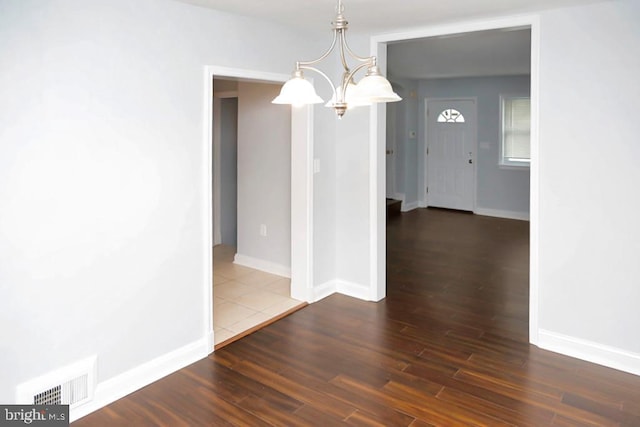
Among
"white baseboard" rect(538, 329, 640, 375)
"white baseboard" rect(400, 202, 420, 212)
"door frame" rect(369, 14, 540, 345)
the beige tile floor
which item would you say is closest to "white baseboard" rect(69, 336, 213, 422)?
the beige tile floor

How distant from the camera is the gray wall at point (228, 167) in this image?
6270 millimetres

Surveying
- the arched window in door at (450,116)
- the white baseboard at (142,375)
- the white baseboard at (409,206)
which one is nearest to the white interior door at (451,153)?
the arched window in door at (450,116)

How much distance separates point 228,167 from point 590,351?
4.52 meters

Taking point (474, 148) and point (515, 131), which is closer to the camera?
point (515, 131)

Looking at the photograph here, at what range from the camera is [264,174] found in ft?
17.0

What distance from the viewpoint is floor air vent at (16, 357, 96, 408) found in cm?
246

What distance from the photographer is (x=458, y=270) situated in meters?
Result: 5.38

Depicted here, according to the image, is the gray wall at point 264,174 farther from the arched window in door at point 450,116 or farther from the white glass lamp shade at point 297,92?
the arched window in door at point 450,116

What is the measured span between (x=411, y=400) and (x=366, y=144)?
2.22 m

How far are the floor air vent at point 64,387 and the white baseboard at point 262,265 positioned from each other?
257 centimetres

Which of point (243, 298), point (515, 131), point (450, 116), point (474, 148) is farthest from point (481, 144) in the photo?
point (243, 298)

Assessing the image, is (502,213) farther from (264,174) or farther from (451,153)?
(264,174)

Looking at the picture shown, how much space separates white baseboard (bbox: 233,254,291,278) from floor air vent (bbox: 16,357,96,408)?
2571mm

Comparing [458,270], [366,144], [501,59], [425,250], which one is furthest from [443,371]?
[501,59]
